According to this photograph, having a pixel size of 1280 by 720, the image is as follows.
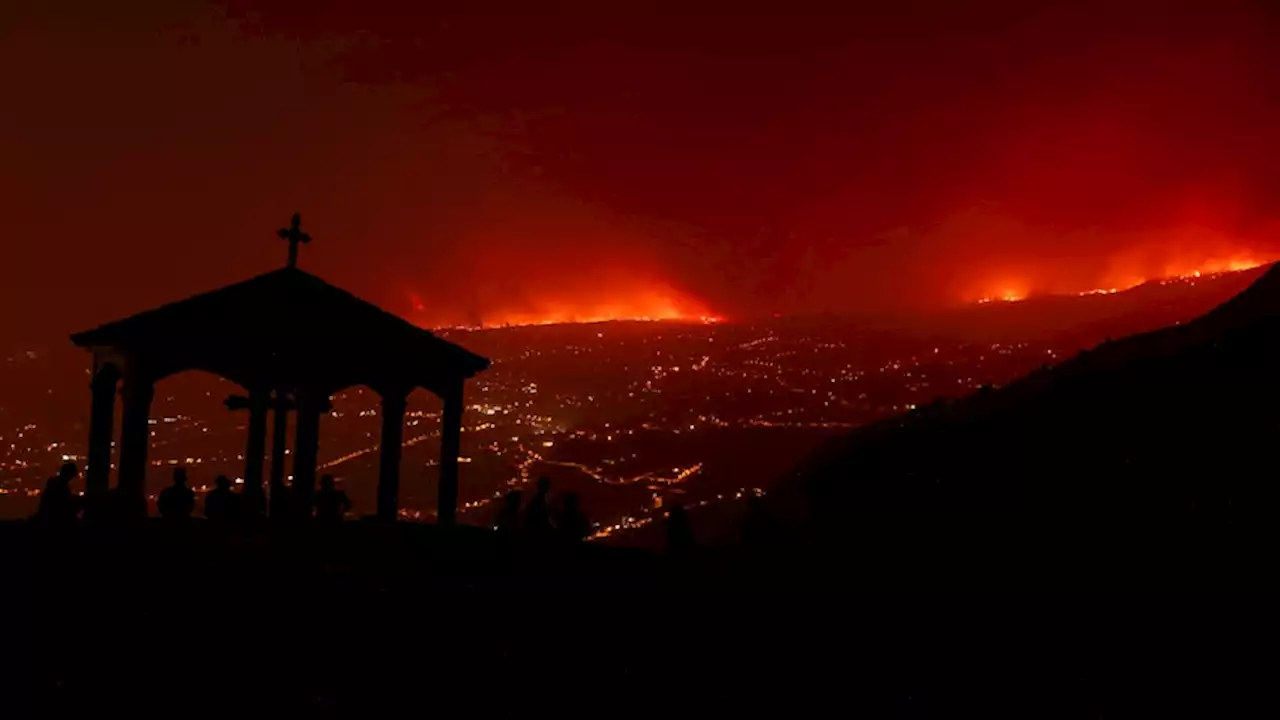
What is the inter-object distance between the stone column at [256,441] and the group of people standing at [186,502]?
3.35 feet

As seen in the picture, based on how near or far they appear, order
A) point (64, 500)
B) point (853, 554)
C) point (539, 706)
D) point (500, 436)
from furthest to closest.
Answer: point (500, 436)
point (853, 554)
point (64, 500)
point (539, 706)

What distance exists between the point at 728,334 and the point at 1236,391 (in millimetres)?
75858

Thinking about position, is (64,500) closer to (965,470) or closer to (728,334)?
(965,470)

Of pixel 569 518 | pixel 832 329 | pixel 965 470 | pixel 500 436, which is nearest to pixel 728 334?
pixel 832 329

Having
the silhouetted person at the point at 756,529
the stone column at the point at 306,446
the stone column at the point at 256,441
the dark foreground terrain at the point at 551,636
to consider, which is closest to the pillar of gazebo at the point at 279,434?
the stone column at the point at 256,441

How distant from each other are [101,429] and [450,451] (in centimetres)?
515

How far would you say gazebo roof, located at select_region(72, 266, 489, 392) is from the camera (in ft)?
49.2

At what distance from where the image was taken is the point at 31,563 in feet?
36.3

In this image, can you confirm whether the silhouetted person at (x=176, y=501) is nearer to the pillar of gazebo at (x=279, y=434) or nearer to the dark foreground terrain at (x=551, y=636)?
the pillar of gazebo at (x=279, y=434)

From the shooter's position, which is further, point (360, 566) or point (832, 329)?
point (832, 329)

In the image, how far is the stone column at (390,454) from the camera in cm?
1688

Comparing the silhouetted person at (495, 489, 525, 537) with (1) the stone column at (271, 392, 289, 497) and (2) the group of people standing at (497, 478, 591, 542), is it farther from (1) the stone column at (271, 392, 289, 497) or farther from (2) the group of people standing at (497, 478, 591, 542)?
(1) the stone column at (271, 392, 289, 497)

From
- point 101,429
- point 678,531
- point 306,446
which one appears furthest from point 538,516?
point 101,429

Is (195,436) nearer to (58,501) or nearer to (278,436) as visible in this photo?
(278,436)
